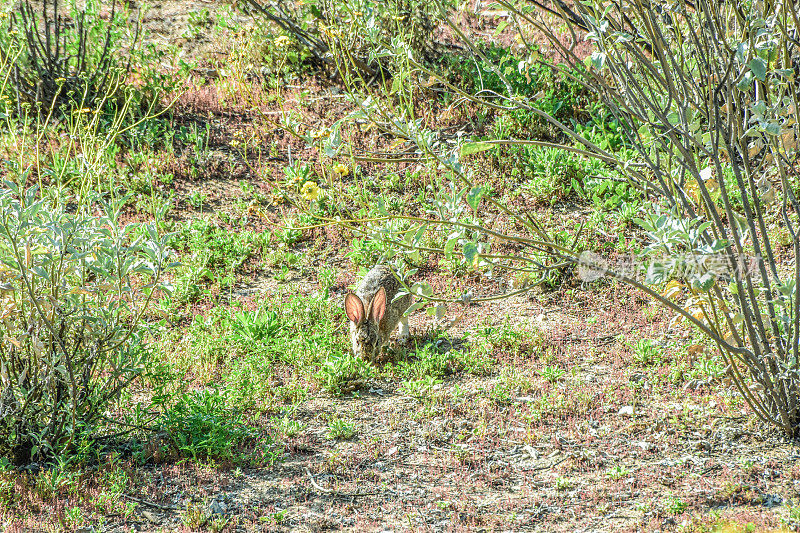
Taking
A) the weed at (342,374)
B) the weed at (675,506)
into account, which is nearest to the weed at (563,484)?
the weed at (675,506)

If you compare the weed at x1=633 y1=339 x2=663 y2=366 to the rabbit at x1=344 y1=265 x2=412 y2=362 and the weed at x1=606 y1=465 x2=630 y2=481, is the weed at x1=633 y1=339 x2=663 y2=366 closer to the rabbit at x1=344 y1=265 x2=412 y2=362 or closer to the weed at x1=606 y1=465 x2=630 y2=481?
the weed at x1=606 y1=465 x2=630 y2=481

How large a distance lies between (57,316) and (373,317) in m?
1.98

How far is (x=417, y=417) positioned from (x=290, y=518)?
114cm

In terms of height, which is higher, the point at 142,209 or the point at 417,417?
the point at 142,209

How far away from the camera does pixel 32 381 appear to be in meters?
3.94

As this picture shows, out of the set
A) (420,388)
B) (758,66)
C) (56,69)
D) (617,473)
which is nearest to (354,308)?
(420,388)

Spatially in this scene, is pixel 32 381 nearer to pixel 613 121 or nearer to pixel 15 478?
pixel 15 478

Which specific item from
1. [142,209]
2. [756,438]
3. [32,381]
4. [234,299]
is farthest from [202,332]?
[756,438]

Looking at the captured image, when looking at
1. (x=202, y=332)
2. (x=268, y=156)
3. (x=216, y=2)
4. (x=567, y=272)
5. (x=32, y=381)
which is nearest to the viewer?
(x=32, y=381)

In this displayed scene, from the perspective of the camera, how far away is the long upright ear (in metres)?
5.02

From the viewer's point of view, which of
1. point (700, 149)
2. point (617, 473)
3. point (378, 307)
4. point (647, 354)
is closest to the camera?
point (700, 149)

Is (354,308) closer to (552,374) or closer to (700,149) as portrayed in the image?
(552,374)

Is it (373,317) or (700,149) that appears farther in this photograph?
(373,317)

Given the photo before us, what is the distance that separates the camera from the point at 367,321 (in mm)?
5070
